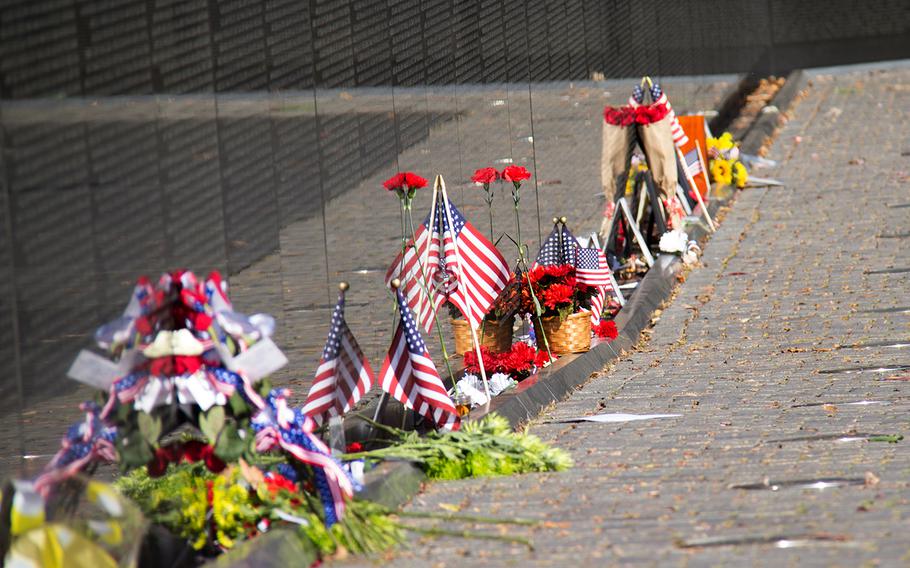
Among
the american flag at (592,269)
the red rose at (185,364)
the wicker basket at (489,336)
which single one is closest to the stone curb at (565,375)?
the wicker basket at (489,336)

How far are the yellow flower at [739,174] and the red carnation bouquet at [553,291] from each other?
9.40m

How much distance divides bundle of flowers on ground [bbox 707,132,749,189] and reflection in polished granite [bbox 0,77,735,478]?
7974mm

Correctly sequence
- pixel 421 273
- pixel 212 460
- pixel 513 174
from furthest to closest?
pixel 513 174
pixel 421 273
pixel 212 460

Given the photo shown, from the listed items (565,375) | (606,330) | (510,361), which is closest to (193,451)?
(510,361)

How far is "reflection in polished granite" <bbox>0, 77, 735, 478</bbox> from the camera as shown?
5953mm

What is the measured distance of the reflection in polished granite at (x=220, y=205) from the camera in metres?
5.95

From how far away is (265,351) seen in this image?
6.01 m

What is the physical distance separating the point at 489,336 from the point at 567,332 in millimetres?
756

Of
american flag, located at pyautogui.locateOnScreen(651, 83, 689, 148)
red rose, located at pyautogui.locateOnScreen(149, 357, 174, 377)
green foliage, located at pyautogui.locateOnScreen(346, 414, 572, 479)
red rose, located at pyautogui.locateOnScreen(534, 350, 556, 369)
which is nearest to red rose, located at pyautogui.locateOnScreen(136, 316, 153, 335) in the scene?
red rose, located at pyautogui.locateOnScreen(149, 357, 174, 377)

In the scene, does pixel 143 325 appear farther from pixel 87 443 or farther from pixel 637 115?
pixel 637 115

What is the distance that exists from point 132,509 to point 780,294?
918 centimetres

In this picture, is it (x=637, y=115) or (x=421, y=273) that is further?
(x=637, y=115)

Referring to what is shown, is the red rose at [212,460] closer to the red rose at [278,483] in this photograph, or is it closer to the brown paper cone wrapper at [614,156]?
the red rose at [278,483]

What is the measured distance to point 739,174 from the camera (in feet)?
64.7
